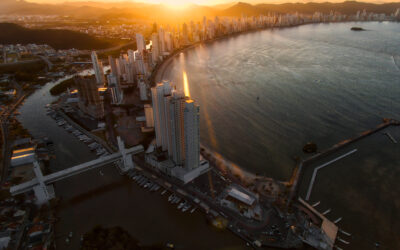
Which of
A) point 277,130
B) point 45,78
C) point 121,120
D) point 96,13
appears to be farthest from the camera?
point 96,13

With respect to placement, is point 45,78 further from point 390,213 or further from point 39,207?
point 390,213

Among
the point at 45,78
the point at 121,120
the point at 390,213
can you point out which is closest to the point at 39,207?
the point at 121,120

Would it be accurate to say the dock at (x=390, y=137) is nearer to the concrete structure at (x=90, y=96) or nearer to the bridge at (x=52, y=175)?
the bridge at (x=52, y=175)

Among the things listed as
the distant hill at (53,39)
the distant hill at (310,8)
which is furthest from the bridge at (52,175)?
the distant hill at (310,8)

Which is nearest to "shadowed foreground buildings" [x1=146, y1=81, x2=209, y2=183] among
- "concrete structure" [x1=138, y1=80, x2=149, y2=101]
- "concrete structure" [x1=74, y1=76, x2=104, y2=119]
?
"concrete structure" [x1=74, y1=76, x2=104, y2=119]

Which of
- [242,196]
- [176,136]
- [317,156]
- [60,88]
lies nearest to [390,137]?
[317,156]
